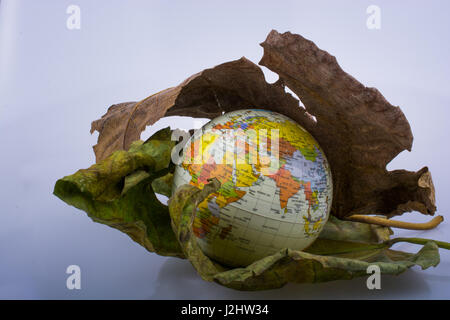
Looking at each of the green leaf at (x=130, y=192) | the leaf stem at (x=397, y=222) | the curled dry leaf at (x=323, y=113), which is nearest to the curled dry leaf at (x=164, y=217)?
the green leaf at (x=130, y=192)

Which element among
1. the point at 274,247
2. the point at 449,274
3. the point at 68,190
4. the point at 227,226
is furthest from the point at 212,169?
the point at 449,274

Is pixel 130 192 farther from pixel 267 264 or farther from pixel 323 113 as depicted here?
pixel 323 113

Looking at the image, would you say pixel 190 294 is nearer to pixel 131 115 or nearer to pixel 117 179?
pixel 117 179

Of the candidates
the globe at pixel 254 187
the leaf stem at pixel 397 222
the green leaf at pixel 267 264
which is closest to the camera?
the green leaf at pixel 267 264

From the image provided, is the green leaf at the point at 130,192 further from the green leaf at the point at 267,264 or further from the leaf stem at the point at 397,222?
the leaf stem at the point at 397,222

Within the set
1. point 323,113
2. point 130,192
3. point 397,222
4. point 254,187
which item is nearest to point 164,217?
point 130,192
